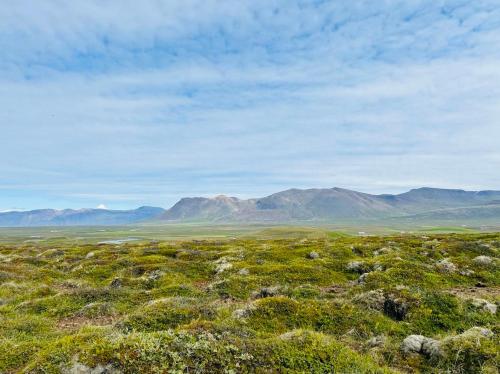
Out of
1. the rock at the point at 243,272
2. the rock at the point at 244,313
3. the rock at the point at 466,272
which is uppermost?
the rock at the point at 244,313

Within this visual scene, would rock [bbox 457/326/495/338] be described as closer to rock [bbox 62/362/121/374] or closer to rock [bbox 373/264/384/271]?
rock [bbox 62/362/121/374]

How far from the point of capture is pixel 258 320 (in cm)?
1437

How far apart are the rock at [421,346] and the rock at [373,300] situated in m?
4.43

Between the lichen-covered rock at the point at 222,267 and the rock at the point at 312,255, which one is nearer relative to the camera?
the lichen-covered rock at the point at 222,267

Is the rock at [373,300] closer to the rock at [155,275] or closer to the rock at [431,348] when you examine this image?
the rock at [431,348]

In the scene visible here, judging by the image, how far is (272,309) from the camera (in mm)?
15086

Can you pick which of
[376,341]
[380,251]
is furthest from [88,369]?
[380,251]

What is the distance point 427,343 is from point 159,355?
903 cm

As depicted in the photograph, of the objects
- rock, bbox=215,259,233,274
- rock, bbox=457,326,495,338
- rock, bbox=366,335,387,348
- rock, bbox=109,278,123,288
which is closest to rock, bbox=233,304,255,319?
rock, bbox=366,335,387,348

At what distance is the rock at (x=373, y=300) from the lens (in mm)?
16938

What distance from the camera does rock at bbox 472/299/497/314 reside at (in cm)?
1688

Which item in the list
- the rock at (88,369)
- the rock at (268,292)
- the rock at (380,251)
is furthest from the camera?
the rock at (380,251)

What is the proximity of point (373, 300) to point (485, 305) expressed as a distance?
550 centimetres

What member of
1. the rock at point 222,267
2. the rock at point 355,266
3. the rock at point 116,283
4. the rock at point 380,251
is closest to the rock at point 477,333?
the rock at point 355,266
